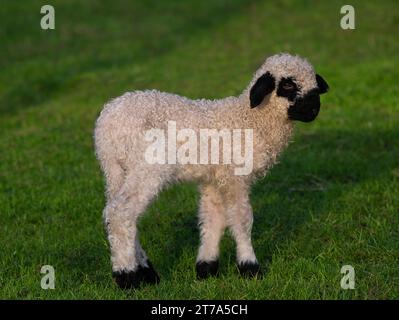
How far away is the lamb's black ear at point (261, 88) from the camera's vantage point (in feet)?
22.1

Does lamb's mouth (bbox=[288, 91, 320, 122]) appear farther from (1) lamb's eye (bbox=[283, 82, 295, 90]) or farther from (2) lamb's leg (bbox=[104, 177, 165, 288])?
(2) lamb's leg (bbox=[104, 177, 165, 288])

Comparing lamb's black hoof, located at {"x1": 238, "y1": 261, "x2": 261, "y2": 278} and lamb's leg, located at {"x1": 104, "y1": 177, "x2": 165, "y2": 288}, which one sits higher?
lamb's leg, located at {"x1": 104, "y1": 177, "x2": 165, "y2": 288}

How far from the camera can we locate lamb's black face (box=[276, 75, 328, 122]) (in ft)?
22.0

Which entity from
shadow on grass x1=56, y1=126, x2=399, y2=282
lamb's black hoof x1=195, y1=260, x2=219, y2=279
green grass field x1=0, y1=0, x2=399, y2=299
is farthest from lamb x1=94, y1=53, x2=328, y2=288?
shadow on grass x1=56, y1=126, x2=399, y2=282

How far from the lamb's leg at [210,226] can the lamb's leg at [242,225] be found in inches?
7.5

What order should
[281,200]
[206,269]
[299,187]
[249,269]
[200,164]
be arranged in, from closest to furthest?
1. [200,164]
2. [249,269]
3. [206,269]
4. [281,200]
5. [299,187]

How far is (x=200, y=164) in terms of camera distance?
669 centimetres

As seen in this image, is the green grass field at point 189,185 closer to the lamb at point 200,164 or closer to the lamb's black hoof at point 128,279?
the lamb's black hoof at point 128,279

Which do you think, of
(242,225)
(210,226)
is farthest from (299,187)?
(242,225)

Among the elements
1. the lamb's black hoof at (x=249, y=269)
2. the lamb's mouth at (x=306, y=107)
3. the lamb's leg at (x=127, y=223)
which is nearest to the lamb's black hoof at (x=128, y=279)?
the lamb's leg at (x=127, y=223)

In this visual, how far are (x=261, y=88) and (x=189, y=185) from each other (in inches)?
120

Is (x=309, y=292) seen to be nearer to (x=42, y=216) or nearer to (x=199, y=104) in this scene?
(x=199, y=104)

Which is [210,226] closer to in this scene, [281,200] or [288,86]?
[288,86]

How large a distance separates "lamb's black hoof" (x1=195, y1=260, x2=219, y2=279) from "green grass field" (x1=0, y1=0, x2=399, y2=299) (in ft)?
0.29
